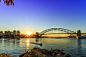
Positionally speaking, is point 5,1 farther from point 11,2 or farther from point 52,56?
point 52,56

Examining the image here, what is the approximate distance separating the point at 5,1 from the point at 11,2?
64 centimetres

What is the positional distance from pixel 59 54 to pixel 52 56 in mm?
→ 3032

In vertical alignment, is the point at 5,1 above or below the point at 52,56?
above

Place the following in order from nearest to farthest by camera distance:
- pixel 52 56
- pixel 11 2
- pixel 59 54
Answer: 1. pixel 11 2
2. pixel 52 56
3. pixel 59 54

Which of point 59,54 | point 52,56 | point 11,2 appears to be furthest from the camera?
point 59,54

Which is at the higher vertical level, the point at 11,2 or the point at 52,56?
the point at 11,2

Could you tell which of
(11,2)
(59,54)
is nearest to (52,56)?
(59,54)

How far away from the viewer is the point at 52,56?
56.0ft

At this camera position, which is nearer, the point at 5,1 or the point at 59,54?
the point at 5,1

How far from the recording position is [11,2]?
669 cm

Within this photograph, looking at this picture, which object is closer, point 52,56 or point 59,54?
point 52,56

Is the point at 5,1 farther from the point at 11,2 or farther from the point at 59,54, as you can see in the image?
the point at 59,54

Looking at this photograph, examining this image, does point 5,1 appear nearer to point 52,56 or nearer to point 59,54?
point 52,56

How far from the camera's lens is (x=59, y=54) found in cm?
1942
